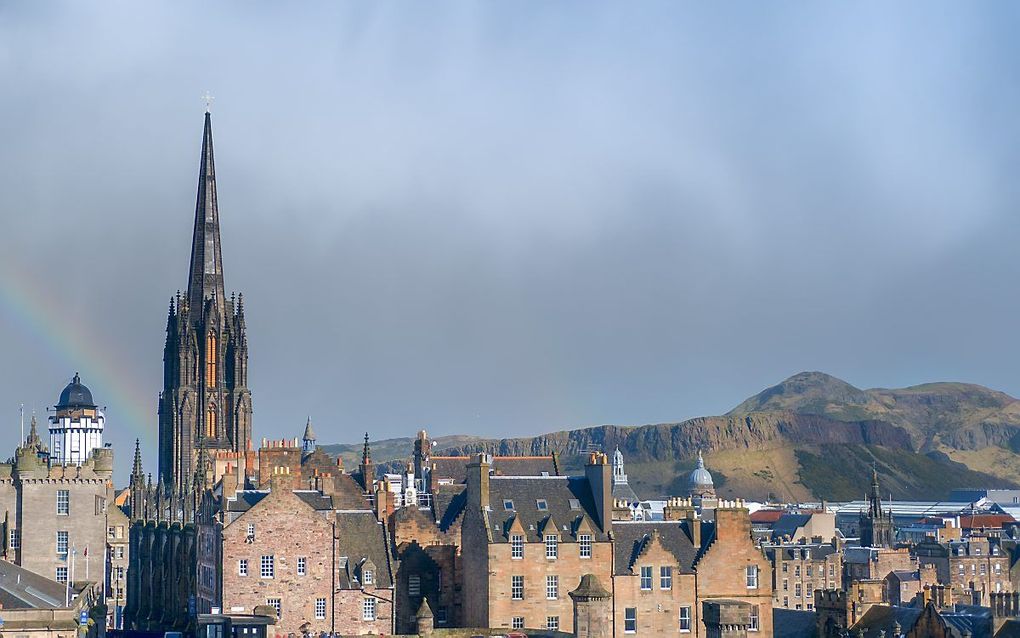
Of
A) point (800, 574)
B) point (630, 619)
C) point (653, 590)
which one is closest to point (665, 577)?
point (653, 590)

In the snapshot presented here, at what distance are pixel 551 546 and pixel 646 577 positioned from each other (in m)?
5.20

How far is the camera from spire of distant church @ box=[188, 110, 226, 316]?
163 m

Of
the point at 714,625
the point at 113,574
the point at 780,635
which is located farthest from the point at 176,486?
the point at 714,625

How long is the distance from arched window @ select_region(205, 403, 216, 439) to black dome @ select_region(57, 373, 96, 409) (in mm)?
42471

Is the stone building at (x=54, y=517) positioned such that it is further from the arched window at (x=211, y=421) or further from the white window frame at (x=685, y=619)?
the arched window at (x=211, y=421)

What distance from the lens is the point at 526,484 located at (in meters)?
91.8

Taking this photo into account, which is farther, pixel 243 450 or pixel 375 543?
pixel 243 450

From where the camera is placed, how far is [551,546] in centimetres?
8881

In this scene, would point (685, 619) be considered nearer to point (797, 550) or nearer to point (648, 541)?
point (648, 541)

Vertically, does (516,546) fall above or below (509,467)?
below

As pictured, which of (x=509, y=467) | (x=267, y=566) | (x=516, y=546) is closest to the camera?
(x=267, y=566)

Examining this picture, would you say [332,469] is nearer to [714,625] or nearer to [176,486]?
[176,486]

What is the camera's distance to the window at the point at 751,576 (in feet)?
295

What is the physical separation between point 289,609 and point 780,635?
1037 inches
